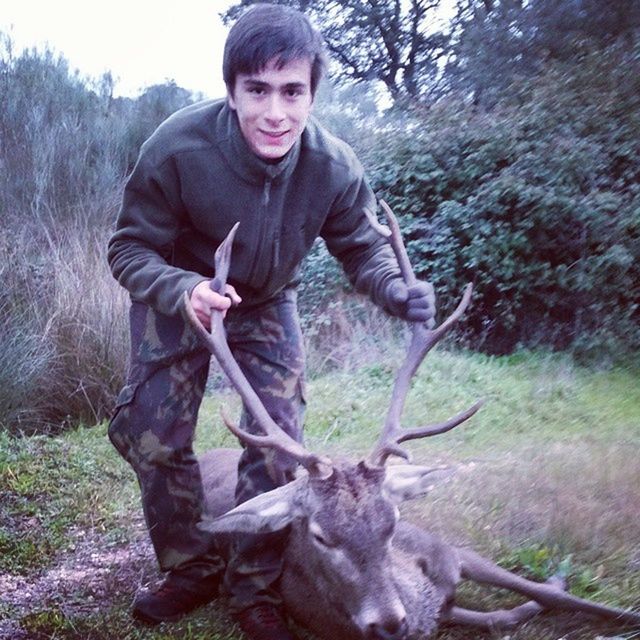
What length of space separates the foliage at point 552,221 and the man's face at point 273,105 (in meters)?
5.31

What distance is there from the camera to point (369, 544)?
283 centimetres

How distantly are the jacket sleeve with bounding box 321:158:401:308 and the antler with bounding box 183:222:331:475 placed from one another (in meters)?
0.68

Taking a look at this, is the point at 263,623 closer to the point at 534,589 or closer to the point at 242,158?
the point at 534,589

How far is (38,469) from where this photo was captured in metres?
5.30

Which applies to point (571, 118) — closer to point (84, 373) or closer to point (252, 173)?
point (84, 373)

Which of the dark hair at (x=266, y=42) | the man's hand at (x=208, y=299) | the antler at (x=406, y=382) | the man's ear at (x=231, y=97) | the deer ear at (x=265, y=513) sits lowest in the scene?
the deer ear at (x=265, y=513)

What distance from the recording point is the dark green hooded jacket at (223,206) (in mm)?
3324

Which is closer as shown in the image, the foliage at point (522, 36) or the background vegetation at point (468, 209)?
the background vegetation at point (468, 209)

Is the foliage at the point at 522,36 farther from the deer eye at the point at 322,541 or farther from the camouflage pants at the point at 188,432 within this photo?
the deer eye at the point at 322,541

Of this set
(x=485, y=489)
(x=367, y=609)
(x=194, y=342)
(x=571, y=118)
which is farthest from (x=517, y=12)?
(x=367, y=609)

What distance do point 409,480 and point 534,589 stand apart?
0.69 meters

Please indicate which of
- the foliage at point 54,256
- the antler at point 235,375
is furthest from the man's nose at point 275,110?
the foliage at point 54,256

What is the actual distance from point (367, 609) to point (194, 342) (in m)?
1.24

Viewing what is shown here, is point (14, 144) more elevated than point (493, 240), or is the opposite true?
point (14, 144)
